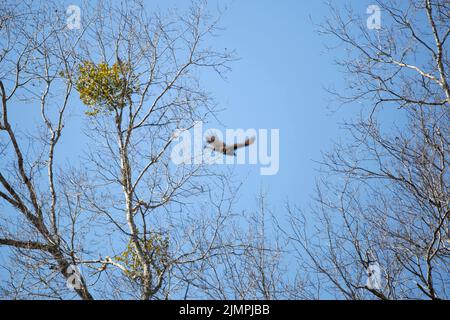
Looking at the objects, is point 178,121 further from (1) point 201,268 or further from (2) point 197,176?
(1) point 201,268

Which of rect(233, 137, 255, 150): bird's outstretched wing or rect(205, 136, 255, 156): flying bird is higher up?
rect(233, 137, 255, 150): bird's outstretched wing

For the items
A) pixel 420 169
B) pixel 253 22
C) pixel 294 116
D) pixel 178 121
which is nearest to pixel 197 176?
pixel 178 121

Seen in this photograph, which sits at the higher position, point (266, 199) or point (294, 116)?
point (294, 116)

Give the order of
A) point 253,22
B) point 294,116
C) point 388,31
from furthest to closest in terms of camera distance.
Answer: point 253,22, point 294,116, point 388,31

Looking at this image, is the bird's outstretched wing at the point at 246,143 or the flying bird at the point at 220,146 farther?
the bird's outstretched wing at the point at 246,143

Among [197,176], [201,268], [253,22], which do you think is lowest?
[201,268]

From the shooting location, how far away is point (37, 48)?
721 centimetres

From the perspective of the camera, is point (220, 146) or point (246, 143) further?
point (246, 143)

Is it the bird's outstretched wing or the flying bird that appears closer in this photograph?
the flying bird

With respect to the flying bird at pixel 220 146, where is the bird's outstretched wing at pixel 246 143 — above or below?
above

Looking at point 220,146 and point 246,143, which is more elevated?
point 246,143
